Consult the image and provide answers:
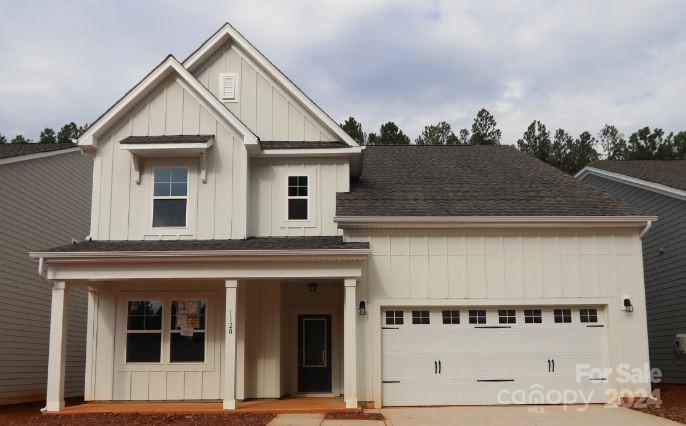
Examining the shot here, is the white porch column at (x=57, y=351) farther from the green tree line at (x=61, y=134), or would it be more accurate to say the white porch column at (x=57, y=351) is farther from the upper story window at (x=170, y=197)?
the green tree line at (x=61, y=134)

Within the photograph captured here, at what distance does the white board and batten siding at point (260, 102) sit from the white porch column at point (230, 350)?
4.53 m

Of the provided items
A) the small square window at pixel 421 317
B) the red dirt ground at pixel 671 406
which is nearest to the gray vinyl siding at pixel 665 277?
the red dirt ground at pixel 671 406

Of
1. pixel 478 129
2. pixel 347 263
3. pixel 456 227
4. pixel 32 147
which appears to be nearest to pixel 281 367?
pixel 347 263

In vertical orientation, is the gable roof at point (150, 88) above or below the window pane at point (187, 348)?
above

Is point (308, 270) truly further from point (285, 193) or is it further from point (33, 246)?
point (33, 246)

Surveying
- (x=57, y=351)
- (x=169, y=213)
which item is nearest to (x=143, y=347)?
(x=57, y=351)

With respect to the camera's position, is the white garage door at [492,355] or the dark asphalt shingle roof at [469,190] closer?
the white garage door at [492,355]

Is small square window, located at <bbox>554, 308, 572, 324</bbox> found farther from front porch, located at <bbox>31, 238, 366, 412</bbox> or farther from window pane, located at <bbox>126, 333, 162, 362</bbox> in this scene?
window pane, located at <bbox>126, 333, 162, 362</bbox>

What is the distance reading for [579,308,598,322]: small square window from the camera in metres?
15.7

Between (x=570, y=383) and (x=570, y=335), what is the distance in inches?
42.1

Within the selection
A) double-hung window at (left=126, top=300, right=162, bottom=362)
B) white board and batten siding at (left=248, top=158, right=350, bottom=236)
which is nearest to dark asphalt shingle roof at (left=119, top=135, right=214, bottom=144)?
white board and batten siding at (left=248, top=158, right=350, bottom=236)

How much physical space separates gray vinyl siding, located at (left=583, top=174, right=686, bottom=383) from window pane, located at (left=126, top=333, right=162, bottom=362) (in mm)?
14196

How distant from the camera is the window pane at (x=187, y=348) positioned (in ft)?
52.6

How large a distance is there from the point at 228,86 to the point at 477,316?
28.1 feet
